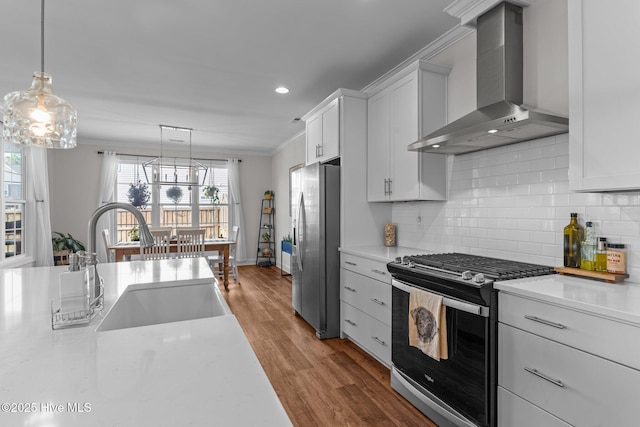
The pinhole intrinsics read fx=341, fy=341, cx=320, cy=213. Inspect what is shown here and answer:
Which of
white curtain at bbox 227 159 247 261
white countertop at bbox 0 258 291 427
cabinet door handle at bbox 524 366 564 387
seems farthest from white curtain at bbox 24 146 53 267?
cabinet door handle at bbox 524 366 564 387

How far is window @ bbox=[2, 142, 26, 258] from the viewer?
14.4 ft

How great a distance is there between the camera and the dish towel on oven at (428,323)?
187cm

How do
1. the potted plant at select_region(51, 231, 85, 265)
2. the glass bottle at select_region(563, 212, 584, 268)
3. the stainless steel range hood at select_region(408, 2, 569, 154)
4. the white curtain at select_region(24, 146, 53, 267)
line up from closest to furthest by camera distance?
1. the glass bottle at select_region(563, 212, 584, 268)
2. the stainless steel range hood at select_region(408, 2, 569, 154)
3. the white curtain at select_region(24, 146, 53, 267)
4. the potted plant at select_region(51, 231, 85, 265)

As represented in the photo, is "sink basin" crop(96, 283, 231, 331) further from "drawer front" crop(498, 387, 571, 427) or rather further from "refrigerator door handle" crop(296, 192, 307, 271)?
"refrigerator door handle" crop(296, 192, 307, 271)

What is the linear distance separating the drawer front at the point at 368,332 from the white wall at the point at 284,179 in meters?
3.19

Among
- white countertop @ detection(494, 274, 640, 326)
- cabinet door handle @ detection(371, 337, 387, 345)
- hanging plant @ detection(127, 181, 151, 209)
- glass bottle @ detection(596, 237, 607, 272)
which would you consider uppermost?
hanging plant @ detection(127, 181, 151, 209)

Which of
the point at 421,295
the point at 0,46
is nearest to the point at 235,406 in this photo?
the point at 421,295

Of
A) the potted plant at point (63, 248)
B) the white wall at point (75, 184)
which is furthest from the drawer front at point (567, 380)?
the white wall at point (75, 184)

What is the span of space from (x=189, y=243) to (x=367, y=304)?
3144 mm

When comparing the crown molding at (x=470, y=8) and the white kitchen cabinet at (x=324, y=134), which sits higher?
the crown molding at (x=470, y=8)

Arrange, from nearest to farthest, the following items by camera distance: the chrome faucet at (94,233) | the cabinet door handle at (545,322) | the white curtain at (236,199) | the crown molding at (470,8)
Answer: the chrome faucet at (94,233), the cabinet door handle at (545,322), the crown molding at (470,8), the white curtain at (236,199)

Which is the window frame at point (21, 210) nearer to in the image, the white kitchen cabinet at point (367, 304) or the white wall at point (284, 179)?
the white wall at point (284, 179)

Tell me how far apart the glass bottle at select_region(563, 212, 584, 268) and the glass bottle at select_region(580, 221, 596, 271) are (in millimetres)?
21

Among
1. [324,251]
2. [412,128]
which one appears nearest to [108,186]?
[324,251]
